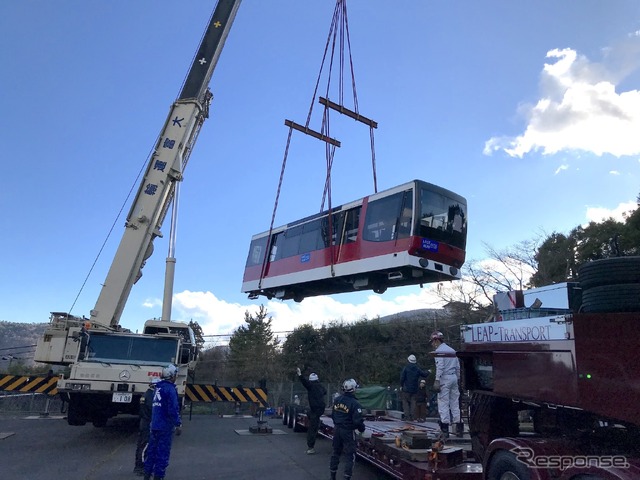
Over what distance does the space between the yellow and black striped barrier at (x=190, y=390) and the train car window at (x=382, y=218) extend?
5427mm

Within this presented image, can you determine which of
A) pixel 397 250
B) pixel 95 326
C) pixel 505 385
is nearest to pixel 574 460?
pixel 505 385

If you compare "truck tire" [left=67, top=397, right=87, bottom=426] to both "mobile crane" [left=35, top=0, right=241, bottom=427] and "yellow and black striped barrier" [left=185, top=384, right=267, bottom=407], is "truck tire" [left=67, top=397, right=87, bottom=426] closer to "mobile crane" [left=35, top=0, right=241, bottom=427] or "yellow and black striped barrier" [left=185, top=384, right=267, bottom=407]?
"mobile crane" [left=35, top=0, right=241, bottom=427]

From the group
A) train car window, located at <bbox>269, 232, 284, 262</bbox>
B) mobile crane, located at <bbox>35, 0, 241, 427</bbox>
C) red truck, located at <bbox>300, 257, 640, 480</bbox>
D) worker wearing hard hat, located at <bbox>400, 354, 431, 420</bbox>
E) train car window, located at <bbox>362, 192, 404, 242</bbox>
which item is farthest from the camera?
train car window, located at <bbox>269, 232, 284, 262</bbox>

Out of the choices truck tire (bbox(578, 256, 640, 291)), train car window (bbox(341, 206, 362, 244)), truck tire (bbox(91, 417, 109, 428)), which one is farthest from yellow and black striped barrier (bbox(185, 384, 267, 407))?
truck tire (bbox(578, 256, 640, 291))

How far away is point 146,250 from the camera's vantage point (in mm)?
12016

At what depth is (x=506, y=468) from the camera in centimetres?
435

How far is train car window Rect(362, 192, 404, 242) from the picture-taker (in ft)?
34.6

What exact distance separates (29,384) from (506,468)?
1157 cm

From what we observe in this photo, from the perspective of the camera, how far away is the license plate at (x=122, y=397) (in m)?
9.27

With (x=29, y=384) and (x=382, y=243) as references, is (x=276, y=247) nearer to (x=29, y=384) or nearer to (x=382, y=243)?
(x=382, y=243)

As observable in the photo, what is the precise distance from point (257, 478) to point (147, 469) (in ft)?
5.37

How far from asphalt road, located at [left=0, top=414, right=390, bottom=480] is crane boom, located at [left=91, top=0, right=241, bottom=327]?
2.61 metres

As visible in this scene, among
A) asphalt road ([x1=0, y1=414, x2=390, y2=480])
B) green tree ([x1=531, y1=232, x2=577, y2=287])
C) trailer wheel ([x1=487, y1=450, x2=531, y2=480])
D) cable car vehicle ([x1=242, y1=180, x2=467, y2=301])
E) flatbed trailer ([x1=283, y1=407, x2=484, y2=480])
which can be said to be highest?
green tree ([x1=531, y1=232, x2=577, y2=287])

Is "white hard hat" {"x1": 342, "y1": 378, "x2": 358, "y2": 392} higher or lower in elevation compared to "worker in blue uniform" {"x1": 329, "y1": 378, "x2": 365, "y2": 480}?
higher
